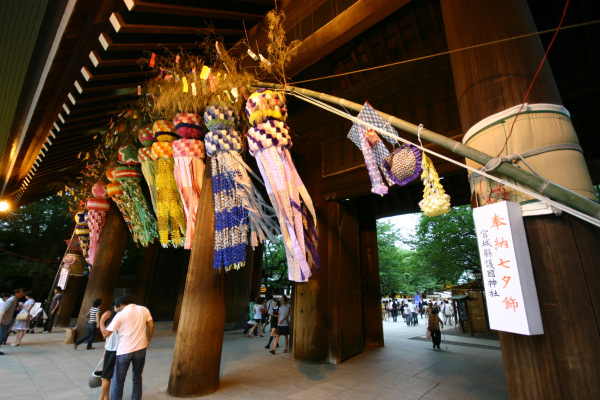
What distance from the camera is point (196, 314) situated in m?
3.93

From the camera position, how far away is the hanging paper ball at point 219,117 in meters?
4.33

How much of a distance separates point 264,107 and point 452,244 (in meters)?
15.5

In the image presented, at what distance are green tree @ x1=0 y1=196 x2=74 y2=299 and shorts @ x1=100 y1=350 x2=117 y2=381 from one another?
14241mm

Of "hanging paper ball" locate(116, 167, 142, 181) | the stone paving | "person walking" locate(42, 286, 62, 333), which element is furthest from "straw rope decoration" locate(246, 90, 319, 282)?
"person walking" locate(42, 286, 62, 333)

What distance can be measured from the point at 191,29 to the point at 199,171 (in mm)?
2412

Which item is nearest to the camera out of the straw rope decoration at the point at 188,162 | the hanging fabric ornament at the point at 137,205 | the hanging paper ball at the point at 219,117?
the hanging paper ball at the point at 219,117

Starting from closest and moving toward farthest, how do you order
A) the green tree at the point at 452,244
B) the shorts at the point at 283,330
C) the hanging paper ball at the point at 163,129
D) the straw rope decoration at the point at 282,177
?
the straw rope decoration at the point at 282,177
the hanging paper ball at the point at 163,129
the shorts at the point at 283,330
the green tree at the point at 452,244

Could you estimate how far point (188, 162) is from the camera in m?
4.65

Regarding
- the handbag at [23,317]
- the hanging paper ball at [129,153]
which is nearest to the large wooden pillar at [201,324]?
the hanging paper ball at [129,153]

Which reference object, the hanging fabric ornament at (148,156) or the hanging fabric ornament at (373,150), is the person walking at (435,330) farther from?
the hanging fabric ornament at (148,156)

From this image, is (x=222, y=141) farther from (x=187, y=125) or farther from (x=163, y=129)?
(x=163, y=129)

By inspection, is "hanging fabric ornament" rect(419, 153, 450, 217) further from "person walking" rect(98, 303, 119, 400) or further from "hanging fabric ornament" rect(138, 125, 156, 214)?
"hanging fabric ornament" rect(138, 125, 156, 214)

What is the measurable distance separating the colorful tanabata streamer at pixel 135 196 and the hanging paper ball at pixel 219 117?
8.71ft

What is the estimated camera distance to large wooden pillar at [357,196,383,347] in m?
8.22
